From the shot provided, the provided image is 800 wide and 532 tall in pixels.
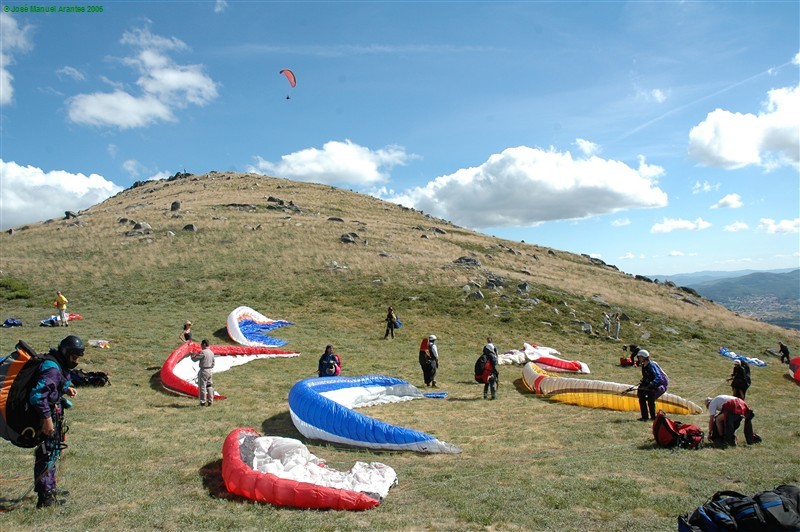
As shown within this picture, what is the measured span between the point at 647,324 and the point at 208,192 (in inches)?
2998

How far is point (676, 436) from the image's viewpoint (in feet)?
32.1

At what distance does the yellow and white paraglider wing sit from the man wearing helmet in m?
12.8

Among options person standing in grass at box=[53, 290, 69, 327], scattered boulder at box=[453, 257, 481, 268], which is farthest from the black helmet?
scattered boulder at box=[453, 257, 481, 268]

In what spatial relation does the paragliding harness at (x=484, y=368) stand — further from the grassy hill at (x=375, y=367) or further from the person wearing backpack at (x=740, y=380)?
the person wearing backpack at (x=740, y=380)

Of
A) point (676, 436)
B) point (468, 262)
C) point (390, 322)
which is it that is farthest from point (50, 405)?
point (468, 262)

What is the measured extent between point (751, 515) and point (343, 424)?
7.05 metres

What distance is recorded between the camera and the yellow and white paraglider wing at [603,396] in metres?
13.7

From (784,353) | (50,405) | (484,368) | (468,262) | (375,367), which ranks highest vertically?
(468,262)

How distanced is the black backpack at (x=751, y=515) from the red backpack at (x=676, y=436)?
Answer: 4.13m

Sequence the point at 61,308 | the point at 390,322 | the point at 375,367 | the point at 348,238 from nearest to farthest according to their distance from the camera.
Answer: the point at 375,367
the point at 61,308
the point at 390,322
the point at 348,238

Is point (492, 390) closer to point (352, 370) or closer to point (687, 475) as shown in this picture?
point (352, 370)

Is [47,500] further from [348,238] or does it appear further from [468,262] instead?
[348,238]

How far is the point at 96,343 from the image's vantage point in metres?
19.2

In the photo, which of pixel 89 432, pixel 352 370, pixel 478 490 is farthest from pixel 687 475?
pixel 352 370
